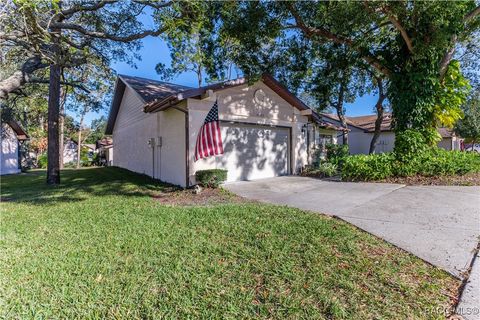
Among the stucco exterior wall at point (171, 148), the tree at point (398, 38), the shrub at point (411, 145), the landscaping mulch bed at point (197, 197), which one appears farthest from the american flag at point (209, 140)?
the shrub at point (411, 145)

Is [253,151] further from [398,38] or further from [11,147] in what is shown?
[11,147]

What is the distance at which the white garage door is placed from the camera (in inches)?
422

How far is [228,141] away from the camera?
10.7 metres

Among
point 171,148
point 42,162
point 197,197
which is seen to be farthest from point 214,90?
point 42,162

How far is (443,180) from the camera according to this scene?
890 cm

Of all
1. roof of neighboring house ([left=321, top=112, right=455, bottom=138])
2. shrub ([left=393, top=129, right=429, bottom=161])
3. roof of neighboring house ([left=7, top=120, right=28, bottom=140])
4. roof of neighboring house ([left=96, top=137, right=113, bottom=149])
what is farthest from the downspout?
roof of neighboring house ([left=96, top=137, right=113, bottom=149])

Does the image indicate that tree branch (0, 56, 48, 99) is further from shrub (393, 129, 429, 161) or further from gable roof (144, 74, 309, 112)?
shrub (393, 129, 429, 161)

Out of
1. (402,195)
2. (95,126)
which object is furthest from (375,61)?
(95,126)

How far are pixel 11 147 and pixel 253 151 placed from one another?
21.2m

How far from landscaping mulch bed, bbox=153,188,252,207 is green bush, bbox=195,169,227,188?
0.25 m

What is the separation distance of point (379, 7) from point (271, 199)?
6.40m

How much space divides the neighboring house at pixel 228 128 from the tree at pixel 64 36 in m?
2.31

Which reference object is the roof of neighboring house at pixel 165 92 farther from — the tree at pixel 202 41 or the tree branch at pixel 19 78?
the tree branch at pixel 19 78

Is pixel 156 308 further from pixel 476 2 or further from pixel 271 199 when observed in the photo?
pixel 476 2
